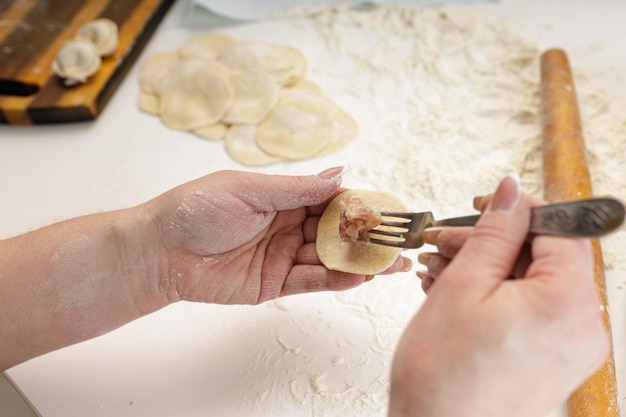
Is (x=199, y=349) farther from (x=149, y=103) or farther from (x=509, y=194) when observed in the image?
(x=149, y=103)

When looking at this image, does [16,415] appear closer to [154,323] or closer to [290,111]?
[154,323]

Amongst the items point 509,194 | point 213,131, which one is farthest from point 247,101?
point 509,194

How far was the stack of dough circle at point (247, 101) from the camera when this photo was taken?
1.99 metres

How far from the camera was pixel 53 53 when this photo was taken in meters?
2.33

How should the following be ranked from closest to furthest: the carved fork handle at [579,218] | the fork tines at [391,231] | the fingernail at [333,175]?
the carved fork handle at [579,218] → the fork tines at [391,231] → the fingernail at [333,175]

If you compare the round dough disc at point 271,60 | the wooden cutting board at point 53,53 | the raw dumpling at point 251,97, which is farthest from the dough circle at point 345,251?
the wooden cutting board at point 53,53

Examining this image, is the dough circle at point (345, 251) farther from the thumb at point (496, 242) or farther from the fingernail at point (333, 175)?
the thumb at point (496, 242)

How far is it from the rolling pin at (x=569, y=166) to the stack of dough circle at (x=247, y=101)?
0.63 metres

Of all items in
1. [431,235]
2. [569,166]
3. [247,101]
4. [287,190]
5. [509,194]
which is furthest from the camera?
[247,101]

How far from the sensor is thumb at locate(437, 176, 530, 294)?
2.97 feet

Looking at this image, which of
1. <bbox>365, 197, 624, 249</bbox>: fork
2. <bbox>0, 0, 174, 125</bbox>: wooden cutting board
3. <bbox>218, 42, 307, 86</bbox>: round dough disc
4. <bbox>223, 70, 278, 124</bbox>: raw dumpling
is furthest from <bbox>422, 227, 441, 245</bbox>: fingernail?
<bbox>0, 0, 174, 125</bbox>: wooden cutting board

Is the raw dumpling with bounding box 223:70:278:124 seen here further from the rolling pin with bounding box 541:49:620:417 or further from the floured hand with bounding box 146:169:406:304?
the rolling pin with bounding box 541:49:620:417

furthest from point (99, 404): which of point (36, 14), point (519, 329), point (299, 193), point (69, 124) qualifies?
point (36, 14)

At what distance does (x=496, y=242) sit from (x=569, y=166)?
903 mm
